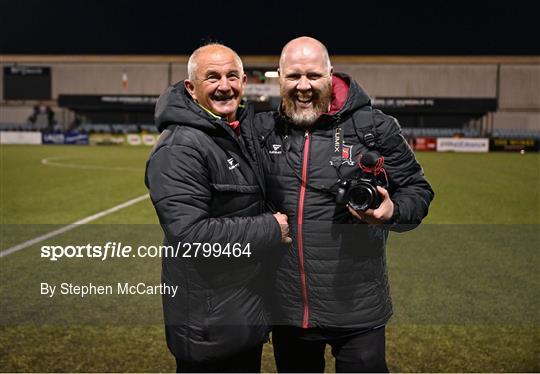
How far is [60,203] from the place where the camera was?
10727mm

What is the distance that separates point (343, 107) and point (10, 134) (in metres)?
38.0

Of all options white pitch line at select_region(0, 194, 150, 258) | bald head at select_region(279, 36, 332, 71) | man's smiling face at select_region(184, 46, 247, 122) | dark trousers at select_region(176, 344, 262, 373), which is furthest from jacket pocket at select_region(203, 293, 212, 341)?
white pitch line at select_region(0, 194, 150, 258)

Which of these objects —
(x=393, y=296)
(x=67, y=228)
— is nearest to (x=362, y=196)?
(x=393, y=296)

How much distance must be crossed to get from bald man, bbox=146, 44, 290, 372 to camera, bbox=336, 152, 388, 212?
32 cm

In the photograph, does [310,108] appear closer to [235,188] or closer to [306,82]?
[306,82]

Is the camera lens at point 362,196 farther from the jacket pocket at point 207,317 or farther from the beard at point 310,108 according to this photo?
the jacket pocket at point 207,317

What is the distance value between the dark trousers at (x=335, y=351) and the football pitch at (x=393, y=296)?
1.03 meters

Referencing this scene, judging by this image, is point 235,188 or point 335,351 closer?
point 235,188

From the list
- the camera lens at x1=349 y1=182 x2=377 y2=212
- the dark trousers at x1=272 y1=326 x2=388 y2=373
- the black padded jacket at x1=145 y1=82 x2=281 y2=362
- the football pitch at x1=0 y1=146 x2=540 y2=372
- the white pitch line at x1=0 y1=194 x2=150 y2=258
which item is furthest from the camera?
the white pitch line at x1=0 y1=194 x2=150 y2=258

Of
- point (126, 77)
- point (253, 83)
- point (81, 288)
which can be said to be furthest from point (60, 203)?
point (126, 77)

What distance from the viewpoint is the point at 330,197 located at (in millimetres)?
2688

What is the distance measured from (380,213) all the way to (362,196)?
121mm

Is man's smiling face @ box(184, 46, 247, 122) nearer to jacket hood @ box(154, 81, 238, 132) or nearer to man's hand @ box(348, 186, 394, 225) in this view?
jacket hood @ box(154, 81, 238, 132)

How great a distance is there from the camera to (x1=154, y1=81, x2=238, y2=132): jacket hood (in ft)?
7.87
